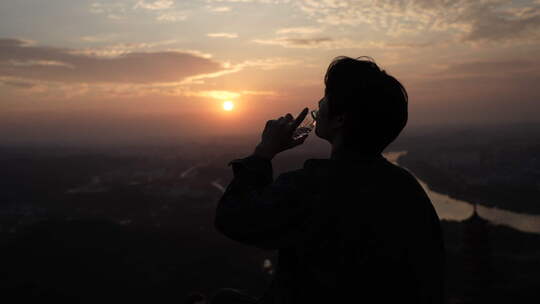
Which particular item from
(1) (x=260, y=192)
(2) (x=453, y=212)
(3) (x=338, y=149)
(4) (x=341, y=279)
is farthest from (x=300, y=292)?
(2) (x=453, y=212)

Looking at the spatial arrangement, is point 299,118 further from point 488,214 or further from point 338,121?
point 488,214

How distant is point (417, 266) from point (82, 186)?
112691mm

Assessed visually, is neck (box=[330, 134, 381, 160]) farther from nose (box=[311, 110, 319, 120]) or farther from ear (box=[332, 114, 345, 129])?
nose (box=[311, 110, 319, 120])

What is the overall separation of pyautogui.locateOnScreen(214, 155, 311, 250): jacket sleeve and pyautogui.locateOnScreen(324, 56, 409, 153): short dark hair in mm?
366

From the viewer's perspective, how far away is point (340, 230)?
6.00ft

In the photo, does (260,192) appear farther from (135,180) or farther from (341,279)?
(135,180)

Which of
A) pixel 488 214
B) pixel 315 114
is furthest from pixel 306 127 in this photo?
pixel 488 214

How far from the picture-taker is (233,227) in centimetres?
190

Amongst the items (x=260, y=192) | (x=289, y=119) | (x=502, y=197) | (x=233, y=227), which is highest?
(x=289, y=119)

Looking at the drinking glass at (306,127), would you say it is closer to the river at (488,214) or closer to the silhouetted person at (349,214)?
the silhouetted person at (349,214)

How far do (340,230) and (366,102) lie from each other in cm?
59

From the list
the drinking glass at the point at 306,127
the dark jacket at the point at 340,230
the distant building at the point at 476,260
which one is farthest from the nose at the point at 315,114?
the distant building at the point at 476,260

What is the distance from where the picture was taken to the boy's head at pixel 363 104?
1.98 meters

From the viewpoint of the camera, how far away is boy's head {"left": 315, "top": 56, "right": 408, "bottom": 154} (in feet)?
6.49
